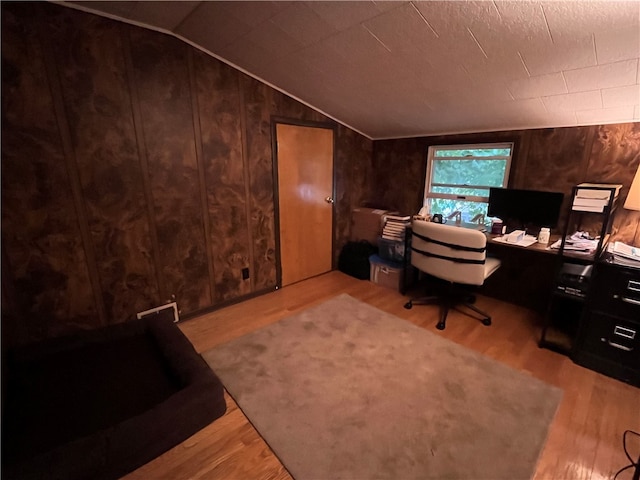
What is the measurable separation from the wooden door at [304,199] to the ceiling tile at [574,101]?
2012 millimetres

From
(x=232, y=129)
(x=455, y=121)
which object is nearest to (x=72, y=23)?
(x=232, y=129)

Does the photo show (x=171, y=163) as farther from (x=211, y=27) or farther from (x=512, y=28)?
(x=512, y=28)

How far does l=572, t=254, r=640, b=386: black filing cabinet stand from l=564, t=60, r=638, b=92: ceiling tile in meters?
1.07

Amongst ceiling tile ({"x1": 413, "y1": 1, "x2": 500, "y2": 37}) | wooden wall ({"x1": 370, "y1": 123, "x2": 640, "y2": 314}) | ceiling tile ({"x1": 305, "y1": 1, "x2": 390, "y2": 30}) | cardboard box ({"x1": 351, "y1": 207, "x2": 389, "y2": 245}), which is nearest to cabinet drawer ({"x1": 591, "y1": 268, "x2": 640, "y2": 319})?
wooden wall ({"x1": 370, "y1": 123, "x2": 640, "y2": 314})

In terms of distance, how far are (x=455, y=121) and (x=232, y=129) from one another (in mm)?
2099

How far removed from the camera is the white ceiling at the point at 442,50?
4.61 feet

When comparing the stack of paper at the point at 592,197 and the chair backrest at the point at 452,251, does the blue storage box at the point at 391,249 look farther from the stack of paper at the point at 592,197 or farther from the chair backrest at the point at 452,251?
the stack of paper at the point at 592,197

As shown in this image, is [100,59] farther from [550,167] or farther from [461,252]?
[550,167]

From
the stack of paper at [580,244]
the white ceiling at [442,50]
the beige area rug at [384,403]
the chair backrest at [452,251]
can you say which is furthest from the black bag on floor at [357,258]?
the stack of paper at [580,244]

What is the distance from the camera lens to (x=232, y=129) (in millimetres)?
2529

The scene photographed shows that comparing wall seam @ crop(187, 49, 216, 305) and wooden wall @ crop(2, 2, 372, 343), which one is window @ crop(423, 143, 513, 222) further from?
wall seam @ crop(187, 49, 216, 305)

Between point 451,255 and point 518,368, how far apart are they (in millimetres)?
884

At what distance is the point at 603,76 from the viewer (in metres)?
1.65

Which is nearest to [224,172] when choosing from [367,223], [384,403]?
[367,223]
